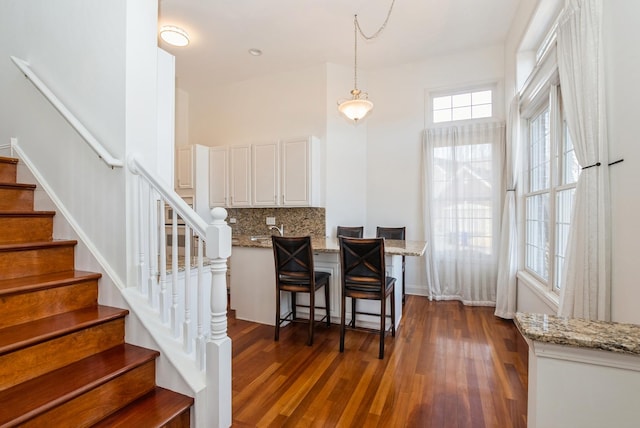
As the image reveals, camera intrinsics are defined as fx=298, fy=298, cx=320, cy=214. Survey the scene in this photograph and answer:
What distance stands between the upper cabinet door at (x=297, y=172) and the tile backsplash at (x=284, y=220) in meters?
0.31

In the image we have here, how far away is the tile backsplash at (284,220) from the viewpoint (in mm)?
4566

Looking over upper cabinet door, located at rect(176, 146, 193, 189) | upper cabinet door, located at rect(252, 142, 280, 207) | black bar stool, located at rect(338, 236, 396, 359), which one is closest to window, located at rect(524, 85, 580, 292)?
black bar stool, located at rect(338, 236, 396, 359)

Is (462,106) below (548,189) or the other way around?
the other way around

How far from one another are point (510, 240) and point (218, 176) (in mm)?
4282

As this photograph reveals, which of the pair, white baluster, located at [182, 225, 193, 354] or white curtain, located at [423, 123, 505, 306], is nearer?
white baluster, located at [182, 225, 193, 354]

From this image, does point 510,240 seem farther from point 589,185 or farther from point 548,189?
point 589,185

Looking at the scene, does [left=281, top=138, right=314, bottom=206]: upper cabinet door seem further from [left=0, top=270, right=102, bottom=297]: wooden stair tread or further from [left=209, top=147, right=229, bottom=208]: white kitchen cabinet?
[left=0, top=270, right=102, bottom=297]: wooden stair tread

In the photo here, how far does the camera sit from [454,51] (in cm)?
423

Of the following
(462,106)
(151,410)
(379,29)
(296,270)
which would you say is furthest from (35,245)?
(462,106)

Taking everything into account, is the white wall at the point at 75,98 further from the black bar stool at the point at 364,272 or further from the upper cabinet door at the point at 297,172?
the upper cabinet door at the point at 297,172

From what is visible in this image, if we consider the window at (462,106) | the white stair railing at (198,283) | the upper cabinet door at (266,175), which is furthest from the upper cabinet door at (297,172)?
the white stair railing at (198,283)

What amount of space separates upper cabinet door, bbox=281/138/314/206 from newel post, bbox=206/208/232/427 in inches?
111

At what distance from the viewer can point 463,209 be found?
166 inches

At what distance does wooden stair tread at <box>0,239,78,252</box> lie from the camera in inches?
65.2
